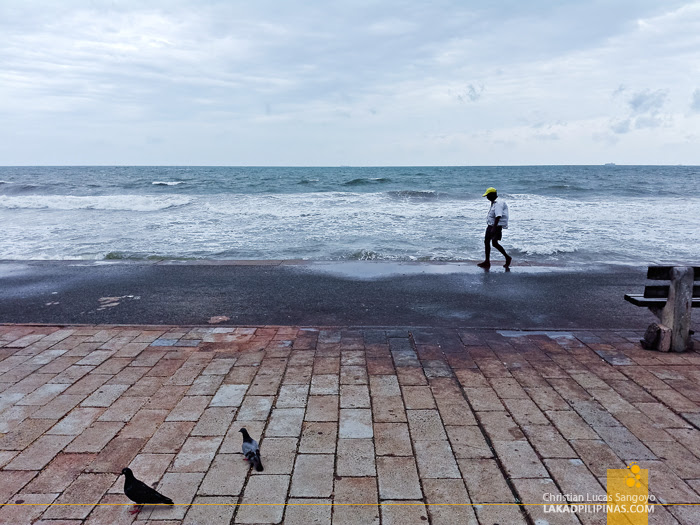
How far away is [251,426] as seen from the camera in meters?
3.89

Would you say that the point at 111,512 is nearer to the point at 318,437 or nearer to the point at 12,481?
the point at 12,481

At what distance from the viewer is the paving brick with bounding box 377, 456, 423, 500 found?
121 inches

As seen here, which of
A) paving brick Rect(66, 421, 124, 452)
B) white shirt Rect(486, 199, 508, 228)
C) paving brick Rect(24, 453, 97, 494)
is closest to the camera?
paving brick Rect(24, 453, 97, 494)

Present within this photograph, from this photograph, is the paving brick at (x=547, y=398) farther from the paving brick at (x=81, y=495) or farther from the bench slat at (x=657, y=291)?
the paving brick at (x=81, y=495)

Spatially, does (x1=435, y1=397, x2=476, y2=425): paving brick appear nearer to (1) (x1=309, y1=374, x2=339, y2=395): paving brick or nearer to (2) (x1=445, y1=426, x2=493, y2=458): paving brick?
(2) (x1=445, y1=426, x2=493, y2=458): paving brick

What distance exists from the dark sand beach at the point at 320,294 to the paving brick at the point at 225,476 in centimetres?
308

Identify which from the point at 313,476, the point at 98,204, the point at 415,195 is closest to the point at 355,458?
the point at 313,476

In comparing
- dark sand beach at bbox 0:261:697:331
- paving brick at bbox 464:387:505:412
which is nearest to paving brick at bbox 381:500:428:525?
paving brick at bbox 464:387:505:412

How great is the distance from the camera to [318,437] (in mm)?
3711

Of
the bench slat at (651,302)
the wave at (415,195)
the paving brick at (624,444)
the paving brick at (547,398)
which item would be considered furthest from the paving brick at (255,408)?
the wave at (415,195)

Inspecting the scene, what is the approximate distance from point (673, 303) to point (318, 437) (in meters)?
4.28

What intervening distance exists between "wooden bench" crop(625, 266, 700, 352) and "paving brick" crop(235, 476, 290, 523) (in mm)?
4479

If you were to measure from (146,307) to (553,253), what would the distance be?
9.63 metres

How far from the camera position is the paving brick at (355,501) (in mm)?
2840
